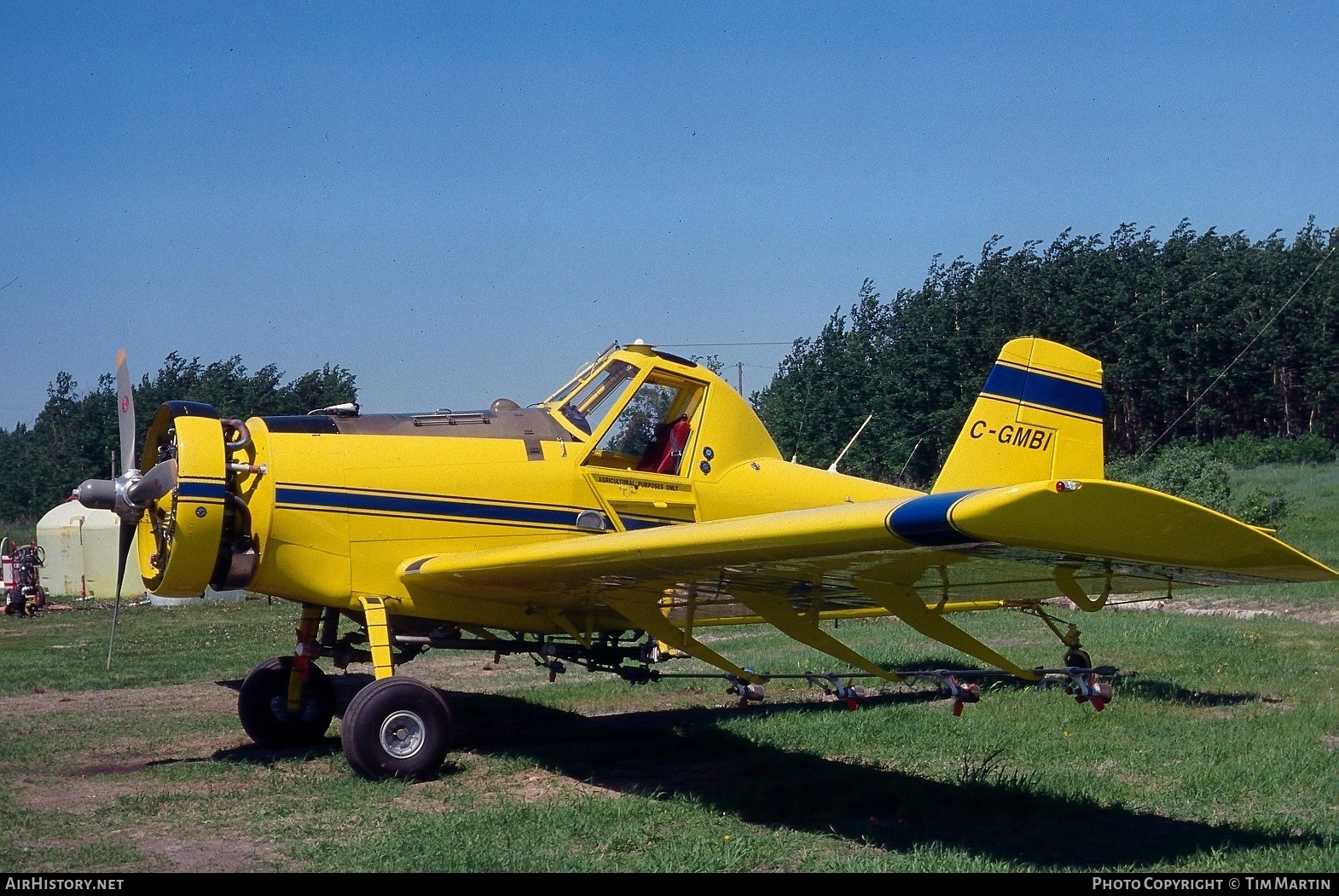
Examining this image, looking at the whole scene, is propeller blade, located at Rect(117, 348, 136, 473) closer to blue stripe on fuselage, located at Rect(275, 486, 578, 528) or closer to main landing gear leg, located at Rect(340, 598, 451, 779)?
blue stripe on fuselage, located at Rect(275, 486, 578, 528)

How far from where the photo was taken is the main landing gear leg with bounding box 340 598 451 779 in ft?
24.9

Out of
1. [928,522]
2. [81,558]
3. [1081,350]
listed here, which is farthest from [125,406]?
[1081,350]

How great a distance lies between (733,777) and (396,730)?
7.37ft

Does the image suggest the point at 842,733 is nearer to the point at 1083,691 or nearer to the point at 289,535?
the point at 1083,691

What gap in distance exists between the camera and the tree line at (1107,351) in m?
35.2

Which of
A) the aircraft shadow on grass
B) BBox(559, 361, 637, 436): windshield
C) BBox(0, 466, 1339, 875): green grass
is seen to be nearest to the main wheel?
BBox(0, 466, 1339, 875): green grass

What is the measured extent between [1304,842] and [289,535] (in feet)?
20.7

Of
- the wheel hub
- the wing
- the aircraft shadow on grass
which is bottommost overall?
the aircraft shadow on grass

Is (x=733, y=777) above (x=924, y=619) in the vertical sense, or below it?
below

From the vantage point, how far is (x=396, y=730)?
7.75 m

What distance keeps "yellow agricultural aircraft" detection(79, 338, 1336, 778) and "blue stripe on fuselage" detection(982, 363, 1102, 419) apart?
2 centimetres

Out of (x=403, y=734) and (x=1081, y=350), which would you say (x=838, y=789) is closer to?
(x=403, y=734)

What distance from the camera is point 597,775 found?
807cm
